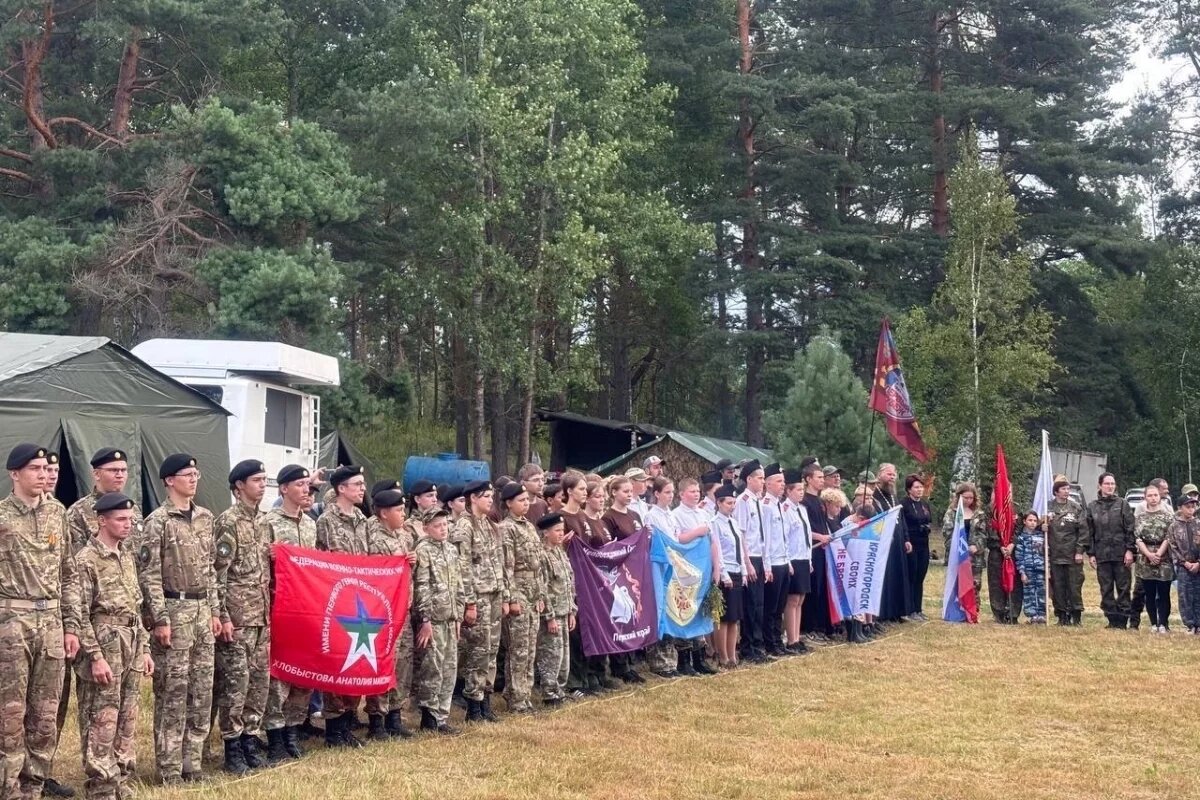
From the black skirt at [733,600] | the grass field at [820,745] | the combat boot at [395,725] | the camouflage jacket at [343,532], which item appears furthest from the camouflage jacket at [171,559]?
the black skirt at [733,600]

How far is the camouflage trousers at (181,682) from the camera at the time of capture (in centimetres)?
736

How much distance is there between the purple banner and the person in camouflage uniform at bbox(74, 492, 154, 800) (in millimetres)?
4352

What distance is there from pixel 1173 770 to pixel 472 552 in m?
4.56

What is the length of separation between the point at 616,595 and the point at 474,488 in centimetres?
196

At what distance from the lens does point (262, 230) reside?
1040 inches

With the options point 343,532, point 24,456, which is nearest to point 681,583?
point 343,532

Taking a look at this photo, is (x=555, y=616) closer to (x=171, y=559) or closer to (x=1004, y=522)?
(x=171, y=559)

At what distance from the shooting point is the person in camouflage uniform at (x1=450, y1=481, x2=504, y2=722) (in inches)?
376

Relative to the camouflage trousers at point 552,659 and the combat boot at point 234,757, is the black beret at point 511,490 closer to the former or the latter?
the camouflage trousers at point 552,659

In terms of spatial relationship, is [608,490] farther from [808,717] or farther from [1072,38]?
[1072,38]

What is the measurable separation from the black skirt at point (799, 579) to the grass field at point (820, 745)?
1.15 m

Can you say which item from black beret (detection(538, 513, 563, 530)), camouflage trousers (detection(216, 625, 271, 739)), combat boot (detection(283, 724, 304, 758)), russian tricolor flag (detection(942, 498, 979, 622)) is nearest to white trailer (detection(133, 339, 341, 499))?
black beret (detection(538, 513, 563, 530))

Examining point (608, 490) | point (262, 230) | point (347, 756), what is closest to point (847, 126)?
point (262, 230)

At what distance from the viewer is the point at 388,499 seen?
29.6 ft
